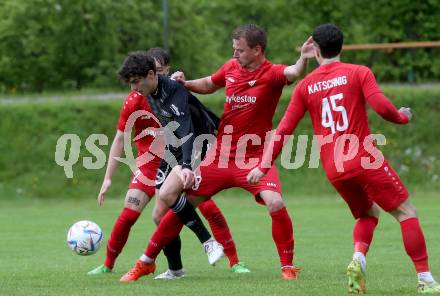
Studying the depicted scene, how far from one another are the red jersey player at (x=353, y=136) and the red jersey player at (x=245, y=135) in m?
1.14

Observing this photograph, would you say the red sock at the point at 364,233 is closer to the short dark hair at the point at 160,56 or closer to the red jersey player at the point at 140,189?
the red jersey player at the point at 140,189

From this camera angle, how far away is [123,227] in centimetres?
970

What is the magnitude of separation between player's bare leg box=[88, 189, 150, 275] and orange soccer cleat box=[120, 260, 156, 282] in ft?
1.93

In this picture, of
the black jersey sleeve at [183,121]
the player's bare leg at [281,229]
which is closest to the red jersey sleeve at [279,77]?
the black jersey sleeve at [183,121]

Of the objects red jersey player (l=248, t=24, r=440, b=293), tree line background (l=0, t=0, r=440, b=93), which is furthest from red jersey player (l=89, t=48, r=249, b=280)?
tree line background (l=0, t=0, r=440, b=93)

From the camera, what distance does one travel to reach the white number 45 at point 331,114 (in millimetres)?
7465

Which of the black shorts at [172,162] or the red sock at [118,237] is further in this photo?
the red sock at [118,237]

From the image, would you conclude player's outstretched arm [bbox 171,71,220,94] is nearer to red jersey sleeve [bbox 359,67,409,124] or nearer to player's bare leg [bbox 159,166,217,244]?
player's bare leg [bbox 159,166,217,244]

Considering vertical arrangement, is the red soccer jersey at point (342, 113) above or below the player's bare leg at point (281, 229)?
above

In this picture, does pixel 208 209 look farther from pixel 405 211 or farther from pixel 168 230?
pixel 405 211

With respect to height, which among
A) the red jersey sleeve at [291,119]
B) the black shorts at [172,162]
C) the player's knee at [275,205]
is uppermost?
the red jersey sleeve at [291,119]

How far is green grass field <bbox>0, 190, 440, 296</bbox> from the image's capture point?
26.3ft

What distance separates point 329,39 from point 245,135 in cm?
186

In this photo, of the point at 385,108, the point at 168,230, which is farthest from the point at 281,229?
the point at 385,108
